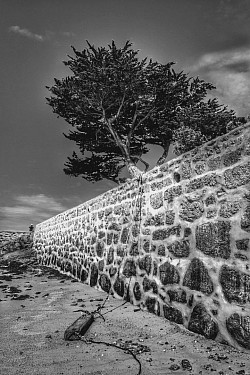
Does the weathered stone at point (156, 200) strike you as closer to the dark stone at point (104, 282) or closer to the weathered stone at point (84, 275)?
the dark stone at point (104, 282)

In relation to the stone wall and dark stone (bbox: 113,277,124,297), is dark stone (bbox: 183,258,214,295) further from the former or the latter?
dark stone (bbox: 113,277,124,297)

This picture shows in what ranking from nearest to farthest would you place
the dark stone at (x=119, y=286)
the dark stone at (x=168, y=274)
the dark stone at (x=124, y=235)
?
1. the dark stone at (x=168, y=274)
2. the dark stone at (x=119, y=286)
3. the dark stone at (x=124, y=235)

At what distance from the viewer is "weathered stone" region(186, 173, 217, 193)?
3065mm

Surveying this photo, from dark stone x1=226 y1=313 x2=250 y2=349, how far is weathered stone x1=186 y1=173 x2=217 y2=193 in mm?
1324

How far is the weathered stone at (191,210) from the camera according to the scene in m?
3.18

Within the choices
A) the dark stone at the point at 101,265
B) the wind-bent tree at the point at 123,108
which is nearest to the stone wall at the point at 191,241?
the dark stone at the point at 101,265

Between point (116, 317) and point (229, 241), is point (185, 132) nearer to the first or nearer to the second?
point (229, 241)

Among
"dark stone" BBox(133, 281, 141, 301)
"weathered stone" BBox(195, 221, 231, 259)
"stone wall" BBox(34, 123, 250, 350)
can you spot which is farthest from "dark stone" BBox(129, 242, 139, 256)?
"weathered stone" BBox(195, 221, 231, 259)

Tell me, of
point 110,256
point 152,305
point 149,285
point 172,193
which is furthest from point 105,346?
point 110,256

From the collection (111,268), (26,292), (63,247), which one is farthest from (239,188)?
(63,247)

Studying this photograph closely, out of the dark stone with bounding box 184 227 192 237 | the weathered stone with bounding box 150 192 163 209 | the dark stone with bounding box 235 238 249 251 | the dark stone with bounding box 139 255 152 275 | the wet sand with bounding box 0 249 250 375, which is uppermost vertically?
the weathered stone with bounding box 150 192 163 209

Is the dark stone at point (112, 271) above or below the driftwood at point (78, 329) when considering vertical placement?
above

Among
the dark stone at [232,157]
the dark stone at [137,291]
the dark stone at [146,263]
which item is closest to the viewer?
the dark stone at [232,157]

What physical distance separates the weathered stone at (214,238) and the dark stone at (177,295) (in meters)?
0.57
